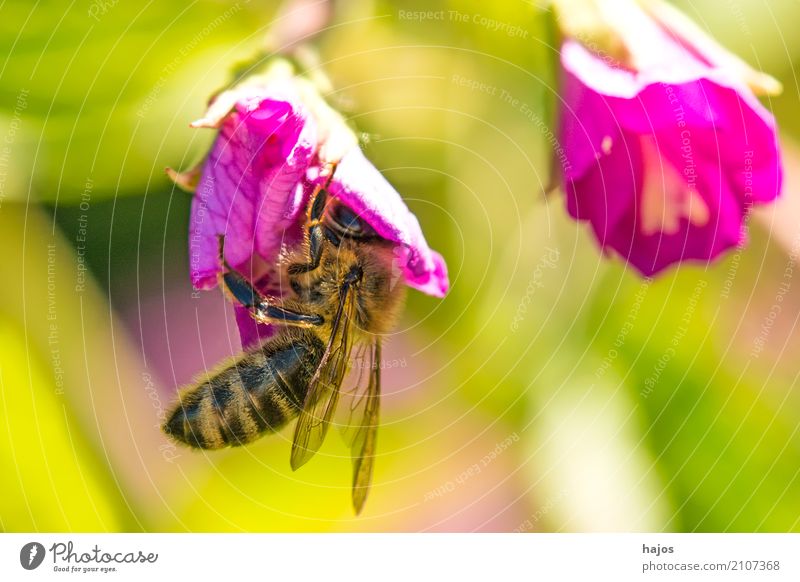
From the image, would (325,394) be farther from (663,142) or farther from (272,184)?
(663,142)

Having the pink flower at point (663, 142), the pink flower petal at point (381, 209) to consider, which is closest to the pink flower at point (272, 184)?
the pink flower petal at point (381, 209)

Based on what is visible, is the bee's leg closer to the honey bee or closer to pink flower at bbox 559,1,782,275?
the honey bee

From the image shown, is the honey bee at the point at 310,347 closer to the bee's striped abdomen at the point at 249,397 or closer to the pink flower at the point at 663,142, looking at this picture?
the bee's striped abdomen at the point at 249,397

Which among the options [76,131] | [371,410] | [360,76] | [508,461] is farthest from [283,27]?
[508,461]

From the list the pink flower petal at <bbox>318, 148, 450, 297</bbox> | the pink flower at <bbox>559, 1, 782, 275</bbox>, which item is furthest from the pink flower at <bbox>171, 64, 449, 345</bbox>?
the pink flower at <bbox>559, 1, 782, 275</bbox>
